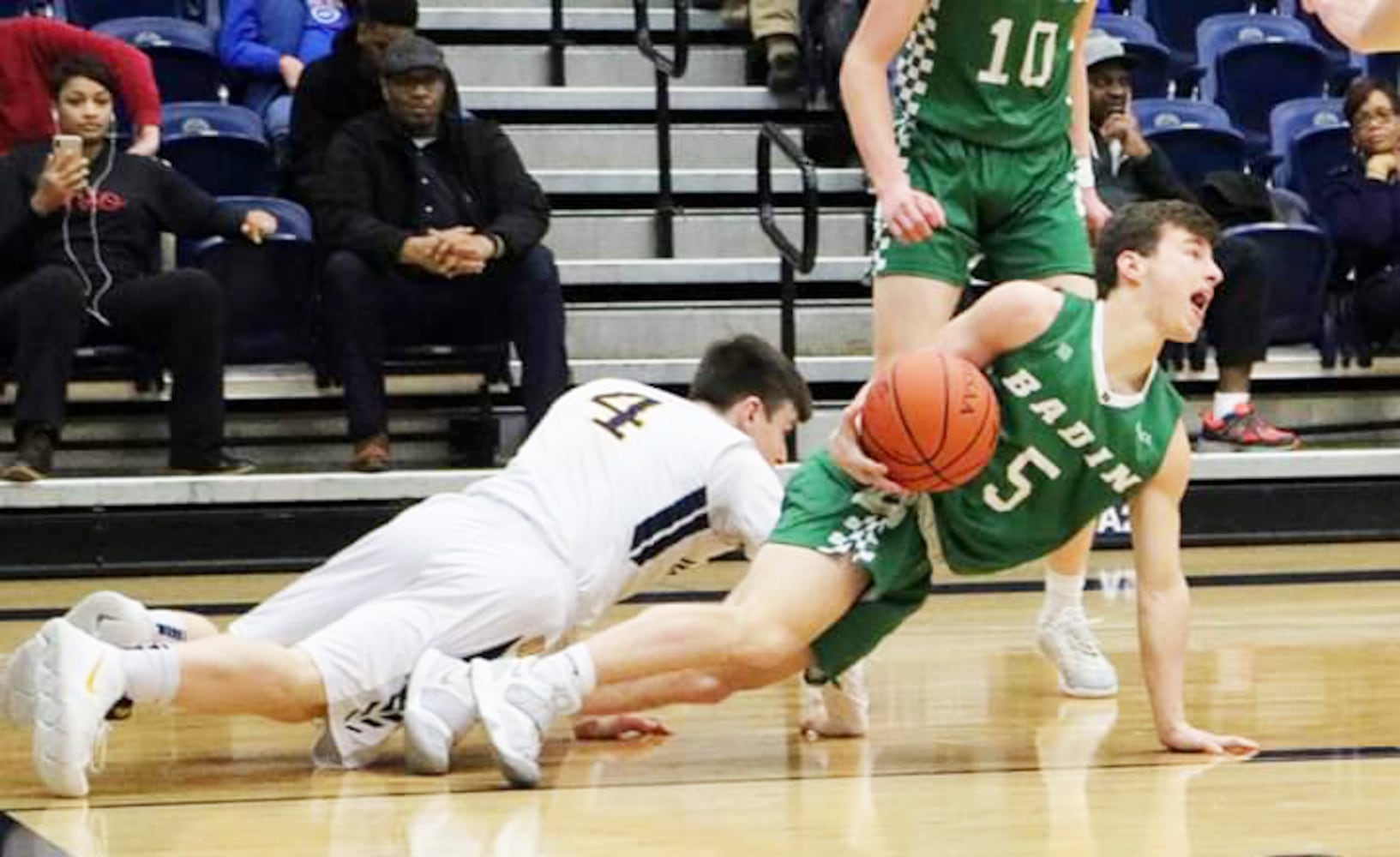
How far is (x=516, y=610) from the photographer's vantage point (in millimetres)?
5008

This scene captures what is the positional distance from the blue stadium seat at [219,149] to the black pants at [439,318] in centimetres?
103

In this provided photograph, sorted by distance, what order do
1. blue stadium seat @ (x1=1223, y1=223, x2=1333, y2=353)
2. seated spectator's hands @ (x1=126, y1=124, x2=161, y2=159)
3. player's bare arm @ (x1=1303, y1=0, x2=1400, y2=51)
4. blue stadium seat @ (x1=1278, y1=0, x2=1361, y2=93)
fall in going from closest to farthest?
1. player's bare arm @ (x1=1303, y1=0, x2=1400, y2=51)
2. seated spectator's hands @ (x1=126, y1=124, x2=161, y2=159)
3. blue stadium seat @ (x1=1223, y1=223, x2=1333, y2=353)
4. blue stadium seat @ (x1=1278, y1=0, x2=1361, y2=93)

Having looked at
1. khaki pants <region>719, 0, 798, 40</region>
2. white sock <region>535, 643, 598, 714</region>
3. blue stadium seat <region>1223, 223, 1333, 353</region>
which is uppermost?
khaki pants <region>719, 0, 798, 40</region>

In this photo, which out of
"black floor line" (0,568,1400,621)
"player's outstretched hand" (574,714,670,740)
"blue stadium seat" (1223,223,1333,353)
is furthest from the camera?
"blue stadium seat" (1223,223,1333,353)

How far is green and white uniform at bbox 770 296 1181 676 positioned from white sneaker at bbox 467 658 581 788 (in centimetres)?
52

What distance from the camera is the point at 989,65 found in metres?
5.56

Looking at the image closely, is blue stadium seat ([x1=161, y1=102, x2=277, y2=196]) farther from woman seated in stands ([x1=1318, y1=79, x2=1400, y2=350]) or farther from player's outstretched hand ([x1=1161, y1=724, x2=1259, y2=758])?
player's outstretched hand ([x1=1161, y1=724, x2=1259, y2=758])

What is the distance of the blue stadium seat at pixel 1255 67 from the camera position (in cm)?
1099

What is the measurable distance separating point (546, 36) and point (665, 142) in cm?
127

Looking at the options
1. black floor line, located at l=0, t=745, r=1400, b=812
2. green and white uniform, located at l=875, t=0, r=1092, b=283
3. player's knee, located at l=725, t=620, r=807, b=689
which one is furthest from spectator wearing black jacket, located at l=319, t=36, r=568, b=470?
player's knee, located at l=725, t=620, r=807, b=689

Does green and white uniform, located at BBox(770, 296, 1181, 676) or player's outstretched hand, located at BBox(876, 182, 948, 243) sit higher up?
player's outstretched hand, located at BBox(876, 182, 948, 243)

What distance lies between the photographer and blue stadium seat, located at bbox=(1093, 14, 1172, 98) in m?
10.8

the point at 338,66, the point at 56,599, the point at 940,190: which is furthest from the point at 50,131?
the point at 940,190

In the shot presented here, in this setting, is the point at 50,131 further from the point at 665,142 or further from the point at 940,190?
the point at 940,190
